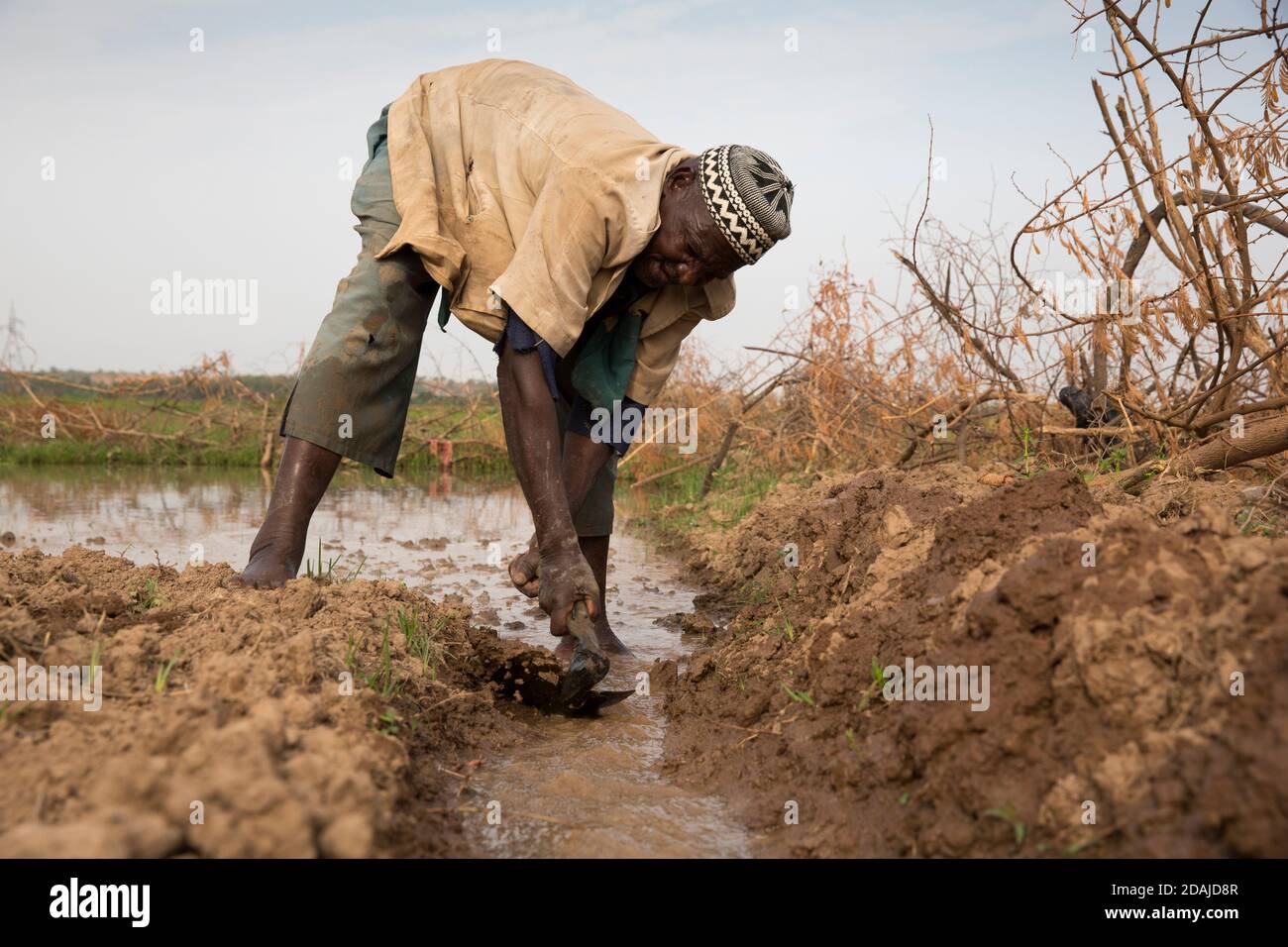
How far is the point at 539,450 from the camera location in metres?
2.66

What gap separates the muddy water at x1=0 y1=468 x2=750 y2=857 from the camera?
203 cm

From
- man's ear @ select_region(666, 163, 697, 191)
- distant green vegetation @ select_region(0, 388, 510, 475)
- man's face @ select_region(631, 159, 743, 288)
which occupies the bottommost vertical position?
distant green vegetation @ select_region(0, 388, 510, 475)

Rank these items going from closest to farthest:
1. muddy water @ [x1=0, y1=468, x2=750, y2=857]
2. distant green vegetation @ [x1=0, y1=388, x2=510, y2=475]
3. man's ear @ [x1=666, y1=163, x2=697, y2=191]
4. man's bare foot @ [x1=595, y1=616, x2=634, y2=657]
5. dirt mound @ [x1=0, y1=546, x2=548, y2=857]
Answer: dirt mound @ [x1=0, y1=546, x2=548, y2=857] → muddy water @ [x1=0, y1=468, x2=750, y2=857] → man's ear @ [x1=666, y1=163, x2=697, y2=191] → man's bare foot @ [x1=595, y1=616, x2=634, y2=657] → distant green vegetation @ [x1=0, y1=388, x2=510, y2=475]

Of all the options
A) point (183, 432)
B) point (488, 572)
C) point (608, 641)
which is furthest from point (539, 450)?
point (183, 432)

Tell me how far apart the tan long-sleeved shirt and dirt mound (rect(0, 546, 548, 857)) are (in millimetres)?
953

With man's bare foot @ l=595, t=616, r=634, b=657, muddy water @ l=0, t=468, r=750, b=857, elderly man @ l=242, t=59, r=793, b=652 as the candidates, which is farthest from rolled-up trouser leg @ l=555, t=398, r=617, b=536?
muddy water @ l=0, t=468, r=750, b=857

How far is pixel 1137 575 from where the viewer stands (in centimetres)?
171

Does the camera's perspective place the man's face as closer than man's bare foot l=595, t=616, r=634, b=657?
Yes

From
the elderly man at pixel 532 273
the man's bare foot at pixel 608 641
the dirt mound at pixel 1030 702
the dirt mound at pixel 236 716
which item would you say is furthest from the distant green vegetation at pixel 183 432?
the dirt mound at pixel 1030 702

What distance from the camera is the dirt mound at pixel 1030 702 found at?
141 centimetres

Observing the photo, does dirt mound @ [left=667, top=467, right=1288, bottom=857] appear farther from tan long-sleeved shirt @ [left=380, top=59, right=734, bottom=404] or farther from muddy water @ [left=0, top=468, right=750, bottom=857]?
tan long-sleeved shirt @ [left=380, top=59, right=734, bottom=404]

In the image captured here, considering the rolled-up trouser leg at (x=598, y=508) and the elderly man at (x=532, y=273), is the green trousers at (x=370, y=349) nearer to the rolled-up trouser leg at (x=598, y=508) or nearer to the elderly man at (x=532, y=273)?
the elderly man at (x=532, y=273)
